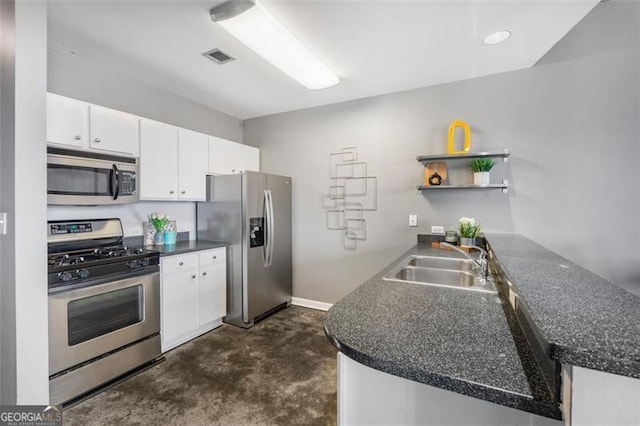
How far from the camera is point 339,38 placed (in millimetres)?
2094

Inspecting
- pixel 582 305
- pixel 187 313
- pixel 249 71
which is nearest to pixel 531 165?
pixel 582 305

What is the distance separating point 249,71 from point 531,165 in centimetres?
272

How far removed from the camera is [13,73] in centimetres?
151

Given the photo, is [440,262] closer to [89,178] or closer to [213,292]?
[213,292]

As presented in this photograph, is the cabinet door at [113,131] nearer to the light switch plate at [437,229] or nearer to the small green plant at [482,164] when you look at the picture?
the light switch plate at [437,229]

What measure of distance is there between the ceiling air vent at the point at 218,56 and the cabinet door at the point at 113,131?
2.84ft

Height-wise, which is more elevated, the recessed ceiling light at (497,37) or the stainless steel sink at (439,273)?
the recessed ceiling light at (497,37)

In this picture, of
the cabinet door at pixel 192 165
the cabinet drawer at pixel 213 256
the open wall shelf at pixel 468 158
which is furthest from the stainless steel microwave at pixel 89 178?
the open wall shelf at pixel 468 158

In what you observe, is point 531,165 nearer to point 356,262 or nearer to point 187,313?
point 356,262

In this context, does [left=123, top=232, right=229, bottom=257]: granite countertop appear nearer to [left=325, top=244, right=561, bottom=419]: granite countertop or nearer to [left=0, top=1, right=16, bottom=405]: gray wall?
[left=0, top=1, right=16, bottom=405]: gray wall

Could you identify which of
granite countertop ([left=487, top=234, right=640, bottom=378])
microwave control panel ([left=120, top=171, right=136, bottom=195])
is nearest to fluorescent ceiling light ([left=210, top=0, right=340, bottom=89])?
microwave control panel ([left=120, top=171, right=136, bottom=195])

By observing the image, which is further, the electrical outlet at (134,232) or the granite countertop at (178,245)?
the electrical outlet at (134,232)

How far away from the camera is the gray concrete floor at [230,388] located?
5.75ft

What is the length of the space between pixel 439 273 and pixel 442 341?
1159 mm
